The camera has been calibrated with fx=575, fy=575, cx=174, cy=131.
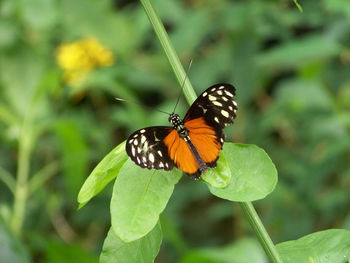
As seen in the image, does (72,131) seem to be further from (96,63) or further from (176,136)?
(176,136)

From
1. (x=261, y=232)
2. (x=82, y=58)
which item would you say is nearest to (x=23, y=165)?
(x=82, y=58)

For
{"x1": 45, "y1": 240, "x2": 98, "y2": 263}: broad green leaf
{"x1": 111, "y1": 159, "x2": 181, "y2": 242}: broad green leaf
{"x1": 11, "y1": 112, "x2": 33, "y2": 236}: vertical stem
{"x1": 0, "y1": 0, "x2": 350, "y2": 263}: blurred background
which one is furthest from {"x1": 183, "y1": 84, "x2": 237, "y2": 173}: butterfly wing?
{"x1": 11, "y1": 112, "x2": 33, "y2": 236}: vertical stem

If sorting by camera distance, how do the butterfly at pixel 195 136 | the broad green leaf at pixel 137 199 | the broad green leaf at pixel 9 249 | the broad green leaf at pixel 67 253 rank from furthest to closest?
the broad green leaf at pixel 67 253, the broad green leaf at pixel 9 249, the butterfly at pixel 195 136, the broad green leaf at pixel 137 199

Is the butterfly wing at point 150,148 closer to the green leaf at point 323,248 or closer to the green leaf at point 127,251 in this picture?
the green leaf at point 127,251

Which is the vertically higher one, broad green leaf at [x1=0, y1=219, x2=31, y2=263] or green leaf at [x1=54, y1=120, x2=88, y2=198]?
broad green leaf at [x1=0, y1=219, x2=31, y2=263]

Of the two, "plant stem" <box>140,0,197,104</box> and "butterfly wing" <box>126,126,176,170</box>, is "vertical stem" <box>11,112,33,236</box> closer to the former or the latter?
"butterfly wing" <box>126,126,176,170</box>

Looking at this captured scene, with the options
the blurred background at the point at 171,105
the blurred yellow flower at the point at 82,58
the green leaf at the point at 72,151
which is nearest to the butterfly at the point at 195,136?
the blurred background at the point at 171,105
